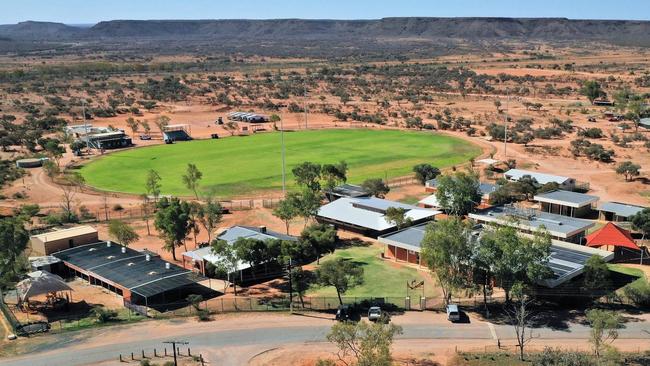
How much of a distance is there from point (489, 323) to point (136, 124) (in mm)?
104626

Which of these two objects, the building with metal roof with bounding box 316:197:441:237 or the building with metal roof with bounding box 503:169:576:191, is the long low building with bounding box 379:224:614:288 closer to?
the building with metal roof with bounding box 316:197:441:237

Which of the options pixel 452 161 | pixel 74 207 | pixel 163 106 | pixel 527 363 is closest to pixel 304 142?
pixel 452 161

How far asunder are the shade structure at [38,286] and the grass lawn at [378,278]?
1953 cm

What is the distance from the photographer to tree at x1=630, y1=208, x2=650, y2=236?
60375 mm

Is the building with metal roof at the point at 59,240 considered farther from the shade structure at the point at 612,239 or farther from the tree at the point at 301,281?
the shade structure at the point at 612,239

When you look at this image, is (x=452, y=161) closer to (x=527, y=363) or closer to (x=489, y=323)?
(x=489, y=323)

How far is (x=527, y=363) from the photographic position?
3888 centimetres

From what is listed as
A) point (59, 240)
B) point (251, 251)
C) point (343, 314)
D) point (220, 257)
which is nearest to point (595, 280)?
point (343, 314)

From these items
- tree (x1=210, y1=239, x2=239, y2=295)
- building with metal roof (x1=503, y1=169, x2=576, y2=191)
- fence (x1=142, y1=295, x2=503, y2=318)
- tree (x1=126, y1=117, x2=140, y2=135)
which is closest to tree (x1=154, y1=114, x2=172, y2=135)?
tree (x1=126, y1=117, x2=140, y2=135)

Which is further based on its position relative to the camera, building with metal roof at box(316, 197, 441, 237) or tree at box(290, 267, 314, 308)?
building with metal roof at box(316, 197, 441, 237)

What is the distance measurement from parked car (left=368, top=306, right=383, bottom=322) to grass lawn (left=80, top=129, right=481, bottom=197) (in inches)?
1614

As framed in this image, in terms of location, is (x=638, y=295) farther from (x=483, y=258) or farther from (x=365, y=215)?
(x=365, y=215)

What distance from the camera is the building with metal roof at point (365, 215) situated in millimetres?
66125

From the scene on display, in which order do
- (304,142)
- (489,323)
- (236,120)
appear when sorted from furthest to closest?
1. (236,120)
2. (304,142)
3. (489,323)
